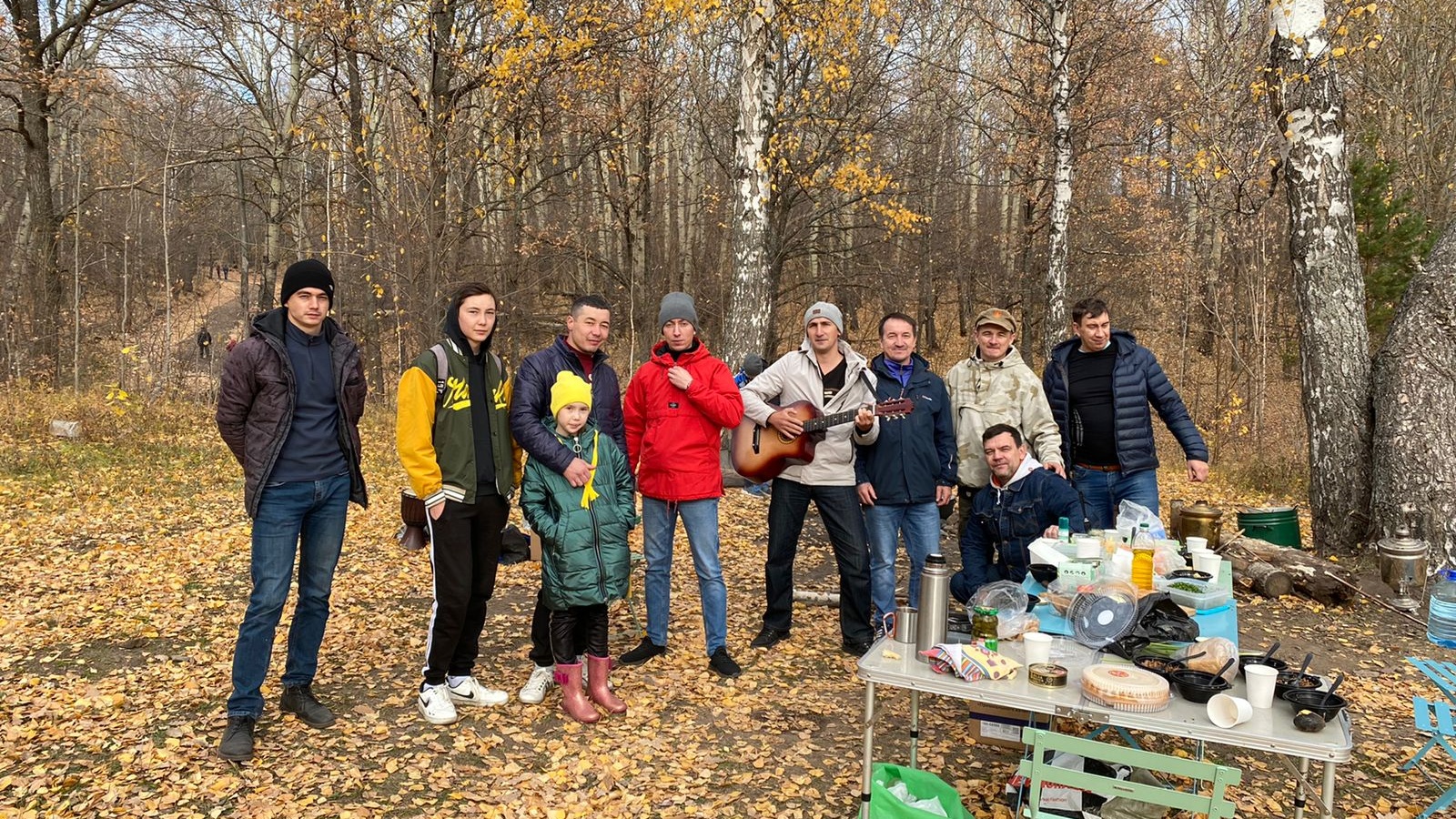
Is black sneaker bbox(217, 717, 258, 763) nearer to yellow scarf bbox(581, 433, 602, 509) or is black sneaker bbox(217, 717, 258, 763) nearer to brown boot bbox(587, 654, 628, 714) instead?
brown boot bbox(587, 654, 628, 714)

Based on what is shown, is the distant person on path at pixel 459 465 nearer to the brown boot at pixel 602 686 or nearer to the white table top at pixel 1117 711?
the brown boot at pixel 602 686

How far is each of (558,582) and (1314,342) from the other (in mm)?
6051

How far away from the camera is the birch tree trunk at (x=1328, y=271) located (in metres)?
6.39

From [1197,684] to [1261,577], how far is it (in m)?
4.22

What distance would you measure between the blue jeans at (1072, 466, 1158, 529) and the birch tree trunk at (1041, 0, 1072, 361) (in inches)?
263

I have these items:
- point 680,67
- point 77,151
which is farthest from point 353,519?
point 77,151

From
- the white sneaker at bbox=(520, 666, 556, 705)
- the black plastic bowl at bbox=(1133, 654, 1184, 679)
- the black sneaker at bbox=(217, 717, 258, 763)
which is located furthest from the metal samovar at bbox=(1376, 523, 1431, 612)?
the black sneaker at bbox=(217, 717, 258, 763)

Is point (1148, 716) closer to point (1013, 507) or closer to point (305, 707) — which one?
point (1013, 507)

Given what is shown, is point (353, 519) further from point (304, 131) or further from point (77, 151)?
point (77, 151)

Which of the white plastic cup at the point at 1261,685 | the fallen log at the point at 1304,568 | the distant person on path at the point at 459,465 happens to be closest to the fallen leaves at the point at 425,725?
the fallen log at the point at 1304,568

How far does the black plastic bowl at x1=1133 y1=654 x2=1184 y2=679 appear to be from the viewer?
2742 millimetres

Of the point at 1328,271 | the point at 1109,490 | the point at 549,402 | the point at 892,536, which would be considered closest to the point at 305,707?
the point at 549,402

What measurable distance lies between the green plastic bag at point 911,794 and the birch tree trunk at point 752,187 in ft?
21.6

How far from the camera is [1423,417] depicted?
599 centimetres
